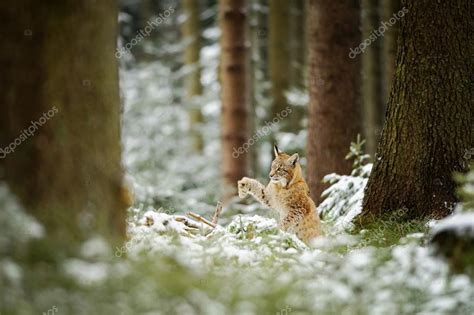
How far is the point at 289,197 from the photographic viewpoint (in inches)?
308

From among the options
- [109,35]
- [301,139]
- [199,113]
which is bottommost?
[109,35]

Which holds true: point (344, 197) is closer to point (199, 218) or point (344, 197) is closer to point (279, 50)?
point (199, 218)

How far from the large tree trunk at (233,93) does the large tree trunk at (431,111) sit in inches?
250

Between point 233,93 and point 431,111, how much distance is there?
707cm

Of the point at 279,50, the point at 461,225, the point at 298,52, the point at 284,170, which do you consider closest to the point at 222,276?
the point at 461,225

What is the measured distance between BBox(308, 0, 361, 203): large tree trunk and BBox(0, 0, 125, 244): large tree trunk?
5.73 metres

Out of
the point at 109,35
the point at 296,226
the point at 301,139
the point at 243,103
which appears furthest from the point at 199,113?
the point at 109,35

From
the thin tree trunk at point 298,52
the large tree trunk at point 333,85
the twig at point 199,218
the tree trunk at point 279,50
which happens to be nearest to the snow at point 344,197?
the large tree trunk at point 333,85

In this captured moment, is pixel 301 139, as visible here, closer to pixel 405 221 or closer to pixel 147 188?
pixel 147 188

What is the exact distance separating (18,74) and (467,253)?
318 centimetres

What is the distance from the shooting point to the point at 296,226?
294 inches

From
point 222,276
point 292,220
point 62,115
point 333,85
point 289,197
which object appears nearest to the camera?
point 62,115

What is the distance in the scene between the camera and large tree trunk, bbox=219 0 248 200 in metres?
13.3

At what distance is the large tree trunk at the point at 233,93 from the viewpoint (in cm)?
1327
